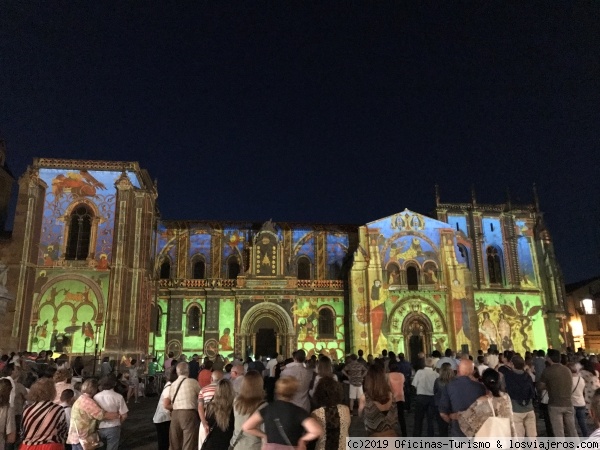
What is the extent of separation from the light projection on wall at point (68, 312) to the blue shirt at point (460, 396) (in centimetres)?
2468

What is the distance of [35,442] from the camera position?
5.85 m

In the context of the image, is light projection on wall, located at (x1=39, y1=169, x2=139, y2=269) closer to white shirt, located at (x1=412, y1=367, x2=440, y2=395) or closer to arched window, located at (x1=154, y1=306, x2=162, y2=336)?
arched window, located at (x1=154, y1=306, x2=162, y2=336)

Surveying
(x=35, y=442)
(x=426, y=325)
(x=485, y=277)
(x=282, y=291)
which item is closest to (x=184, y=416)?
(x=35, y=442)

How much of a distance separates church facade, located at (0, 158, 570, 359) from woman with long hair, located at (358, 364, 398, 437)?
76.3 ft

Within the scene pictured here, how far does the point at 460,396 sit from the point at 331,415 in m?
1.98

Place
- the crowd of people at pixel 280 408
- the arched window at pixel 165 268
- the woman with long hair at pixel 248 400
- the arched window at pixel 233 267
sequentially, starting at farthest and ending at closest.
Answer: the arched window at pixel 233 267 → the arched window at pixel 165 268 → the woman with long hair at pixel 248 400 → the crowd of people at pixel 280 408

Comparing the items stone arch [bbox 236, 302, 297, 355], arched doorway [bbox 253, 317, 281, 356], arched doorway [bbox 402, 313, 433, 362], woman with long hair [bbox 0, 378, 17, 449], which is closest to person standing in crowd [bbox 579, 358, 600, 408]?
woman with long hair [bbox 0, 378, 17, 449]

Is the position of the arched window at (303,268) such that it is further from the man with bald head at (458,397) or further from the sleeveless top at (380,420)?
the sleeveless top at (380,420)

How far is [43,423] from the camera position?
5.87 metres

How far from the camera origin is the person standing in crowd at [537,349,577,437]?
9.02 meters

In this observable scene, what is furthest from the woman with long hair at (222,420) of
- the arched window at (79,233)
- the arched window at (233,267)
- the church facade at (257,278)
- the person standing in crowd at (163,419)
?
the arched window at (233,267)

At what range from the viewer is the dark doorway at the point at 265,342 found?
3388cm

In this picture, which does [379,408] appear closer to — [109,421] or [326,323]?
[109,421]

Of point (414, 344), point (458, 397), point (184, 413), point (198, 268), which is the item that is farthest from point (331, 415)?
point (198, 268)
